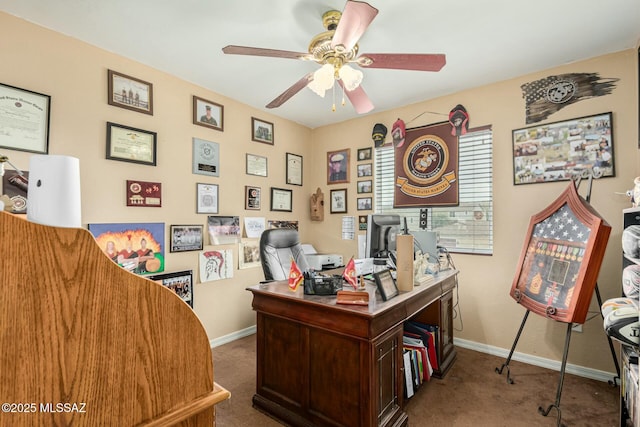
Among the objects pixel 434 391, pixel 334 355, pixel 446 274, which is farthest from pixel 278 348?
pixel 446 274

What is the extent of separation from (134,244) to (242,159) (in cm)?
144

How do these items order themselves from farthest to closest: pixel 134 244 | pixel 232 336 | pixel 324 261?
pixel 324 261
pixel 232 336
pixel 134 244

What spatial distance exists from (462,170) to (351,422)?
255 centimetres

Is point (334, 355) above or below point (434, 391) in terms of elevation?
above

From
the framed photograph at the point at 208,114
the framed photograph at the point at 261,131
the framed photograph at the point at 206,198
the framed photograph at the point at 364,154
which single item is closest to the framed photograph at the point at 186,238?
the framed photograph at the point at 206,198

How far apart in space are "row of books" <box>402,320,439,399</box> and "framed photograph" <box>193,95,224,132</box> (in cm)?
273

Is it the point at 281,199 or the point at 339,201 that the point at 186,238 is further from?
the point at 339,201

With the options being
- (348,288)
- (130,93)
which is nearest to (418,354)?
(348,288)

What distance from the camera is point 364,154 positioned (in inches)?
151

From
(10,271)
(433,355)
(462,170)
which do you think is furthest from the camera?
(462,170)

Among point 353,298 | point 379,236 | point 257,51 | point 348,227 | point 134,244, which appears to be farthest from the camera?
point 348,227

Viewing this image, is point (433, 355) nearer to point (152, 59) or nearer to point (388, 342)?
point (388, 342)

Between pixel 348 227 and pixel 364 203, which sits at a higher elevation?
pixel 364 203

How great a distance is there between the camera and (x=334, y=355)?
1679 mm
